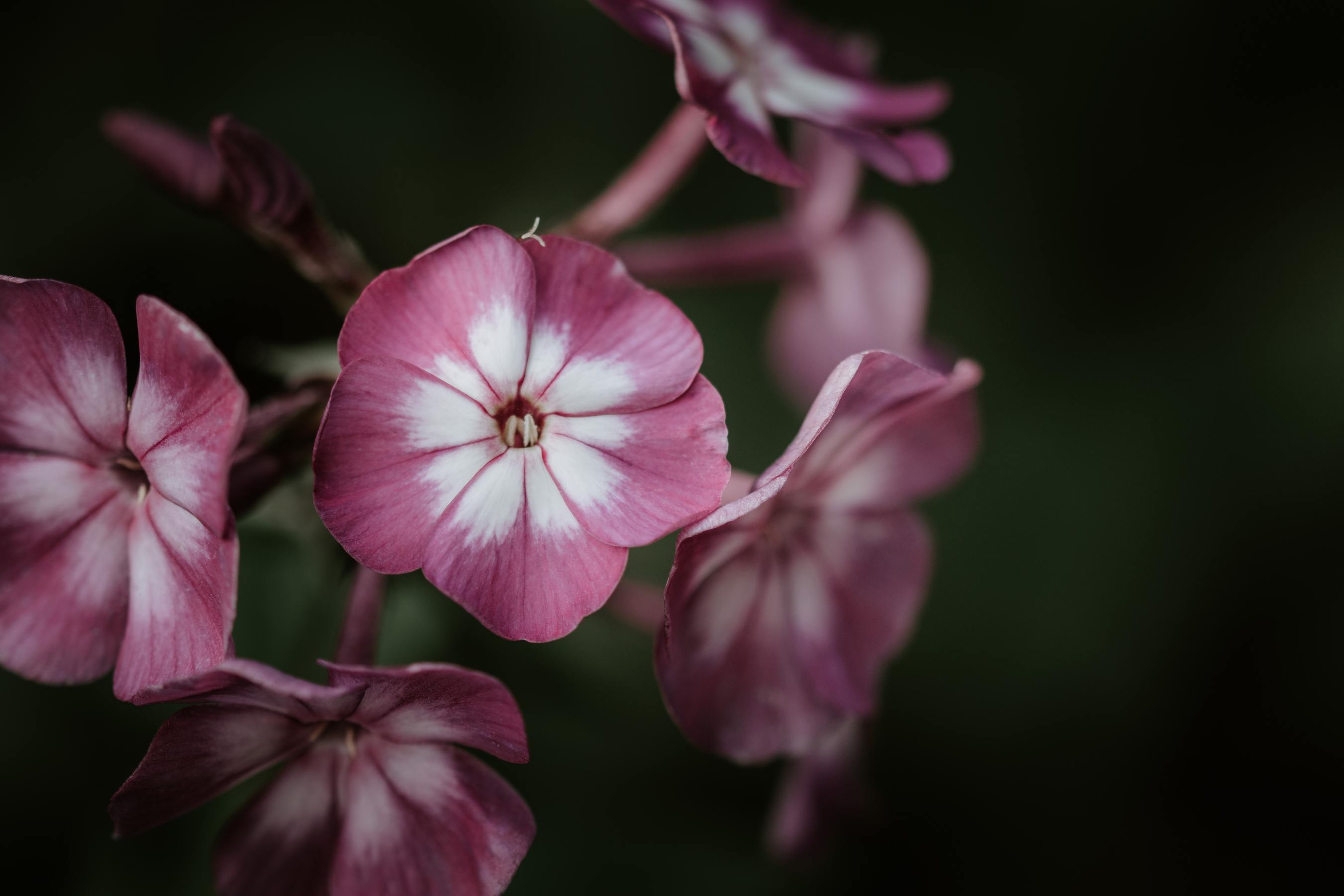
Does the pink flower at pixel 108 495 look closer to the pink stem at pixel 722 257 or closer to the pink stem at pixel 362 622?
the pink stem at pixel 362 622

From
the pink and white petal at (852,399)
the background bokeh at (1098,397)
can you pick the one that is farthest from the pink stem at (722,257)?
the pink and white petal at (852,399)

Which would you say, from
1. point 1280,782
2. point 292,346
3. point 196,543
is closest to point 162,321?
point 196,543

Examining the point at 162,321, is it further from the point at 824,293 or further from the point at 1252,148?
the point at 1252,148

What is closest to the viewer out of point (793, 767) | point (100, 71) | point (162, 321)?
point (162, 321)

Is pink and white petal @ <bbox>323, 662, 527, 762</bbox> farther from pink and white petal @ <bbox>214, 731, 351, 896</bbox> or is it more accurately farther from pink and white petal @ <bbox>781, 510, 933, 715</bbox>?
pink and white petal @ <bbox>781, 510, 933, 715</bbox>

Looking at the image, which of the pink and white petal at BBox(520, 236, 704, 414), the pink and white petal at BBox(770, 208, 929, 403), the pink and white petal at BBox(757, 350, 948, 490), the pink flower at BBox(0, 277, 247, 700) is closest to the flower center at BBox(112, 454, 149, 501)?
the pink flower at BBox(0, 277, 247, 700)

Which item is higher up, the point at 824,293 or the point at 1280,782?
the point at 824,293

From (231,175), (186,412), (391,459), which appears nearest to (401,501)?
(391,459)
